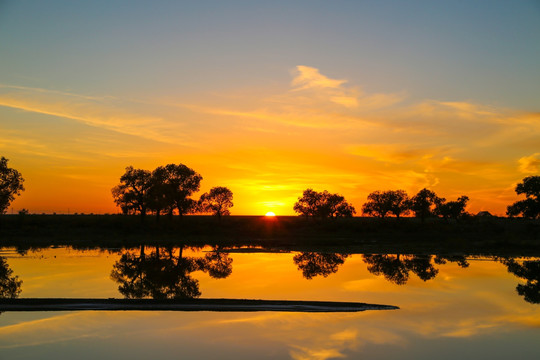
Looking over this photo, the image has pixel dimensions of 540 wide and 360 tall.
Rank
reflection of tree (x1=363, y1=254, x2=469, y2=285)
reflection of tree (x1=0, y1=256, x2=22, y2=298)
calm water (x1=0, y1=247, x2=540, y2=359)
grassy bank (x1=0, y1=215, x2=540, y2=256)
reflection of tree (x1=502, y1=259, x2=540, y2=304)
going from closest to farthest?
calm water (x1=0, y1=247, x2=540, y2=359), reflection of tree (x1=0, y1=256, x2=22, y2=298), reflection of tree (x1=502, y1=259, x2=540, y2=304), reflection of tree (x1=363, y1=254, x2=469, y2=285), grassy bank (x1=0, y1=215, x2=540, y2=256)

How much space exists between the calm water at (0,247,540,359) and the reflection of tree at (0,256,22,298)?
59 centimetres

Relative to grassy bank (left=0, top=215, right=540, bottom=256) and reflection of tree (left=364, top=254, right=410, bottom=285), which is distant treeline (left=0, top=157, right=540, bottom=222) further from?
reflection of tree (left=364, top=254, right=410, bottom=285)

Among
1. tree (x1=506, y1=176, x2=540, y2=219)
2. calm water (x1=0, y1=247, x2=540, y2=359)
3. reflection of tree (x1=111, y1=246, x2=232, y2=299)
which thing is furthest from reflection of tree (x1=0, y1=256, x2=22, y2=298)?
tree (x1=506, y1=176, x2=540, y2=219)

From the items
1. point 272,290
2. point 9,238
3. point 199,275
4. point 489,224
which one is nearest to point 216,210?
point 9,238

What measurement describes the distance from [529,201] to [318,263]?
7446 centimetres

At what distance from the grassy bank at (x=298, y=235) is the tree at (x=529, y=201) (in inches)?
173

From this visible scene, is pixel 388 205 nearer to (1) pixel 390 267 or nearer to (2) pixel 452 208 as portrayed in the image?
(2) pixel 452 208

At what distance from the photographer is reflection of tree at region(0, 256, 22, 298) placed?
2928 cm

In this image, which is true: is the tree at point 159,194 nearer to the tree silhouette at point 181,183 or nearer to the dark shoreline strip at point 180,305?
the tree silhouette at point 181,183

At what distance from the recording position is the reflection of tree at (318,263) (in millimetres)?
42250

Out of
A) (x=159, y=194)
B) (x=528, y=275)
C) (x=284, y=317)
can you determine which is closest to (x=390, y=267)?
(x=528, y=275)

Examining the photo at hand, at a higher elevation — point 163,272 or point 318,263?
point 318,263

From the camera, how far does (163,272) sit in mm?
41125

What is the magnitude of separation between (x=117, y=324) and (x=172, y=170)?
90182 mm
